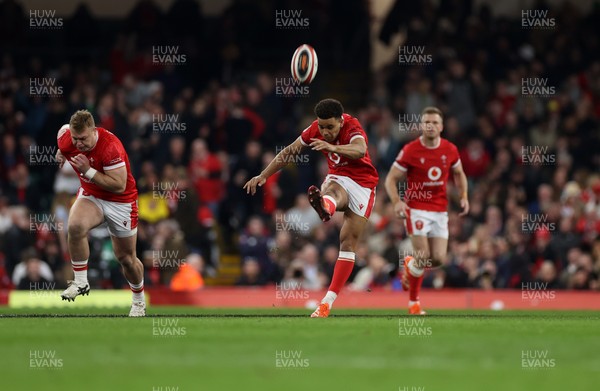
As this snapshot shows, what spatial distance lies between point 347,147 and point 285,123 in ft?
39.4

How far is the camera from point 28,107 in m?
27.0

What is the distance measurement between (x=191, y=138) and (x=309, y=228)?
3.35m

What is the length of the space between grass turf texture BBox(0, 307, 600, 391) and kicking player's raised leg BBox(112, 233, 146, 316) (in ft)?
1.83

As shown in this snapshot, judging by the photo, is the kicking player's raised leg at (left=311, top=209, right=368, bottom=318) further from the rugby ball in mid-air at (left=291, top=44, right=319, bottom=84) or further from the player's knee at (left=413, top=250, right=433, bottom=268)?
the rugby ball in mid-air at (left=291, top=44, right=319, bottom=84)

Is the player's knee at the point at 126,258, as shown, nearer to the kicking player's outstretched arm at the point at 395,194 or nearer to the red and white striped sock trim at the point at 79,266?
the red and white striped sock trim at the point at 79,266

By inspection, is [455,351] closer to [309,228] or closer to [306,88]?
[309,228]

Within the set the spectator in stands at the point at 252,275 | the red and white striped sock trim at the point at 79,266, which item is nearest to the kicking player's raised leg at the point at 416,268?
the red and white striped sock trim at the point at 79,266

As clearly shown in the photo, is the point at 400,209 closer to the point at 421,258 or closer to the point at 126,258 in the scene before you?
the point at 421,258

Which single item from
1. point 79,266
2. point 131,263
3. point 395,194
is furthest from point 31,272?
point 395,194

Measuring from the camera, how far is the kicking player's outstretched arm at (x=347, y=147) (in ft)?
48.8

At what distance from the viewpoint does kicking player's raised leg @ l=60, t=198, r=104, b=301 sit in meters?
15.2

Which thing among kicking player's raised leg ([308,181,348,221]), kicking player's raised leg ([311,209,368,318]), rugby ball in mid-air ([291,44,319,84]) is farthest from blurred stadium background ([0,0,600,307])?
kicking player's raised leg ([308,181,348,221])

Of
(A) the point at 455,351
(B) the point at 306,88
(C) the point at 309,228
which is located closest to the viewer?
(A) the point at 455,351

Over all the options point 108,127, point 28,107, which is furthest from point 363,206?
point 28,107
